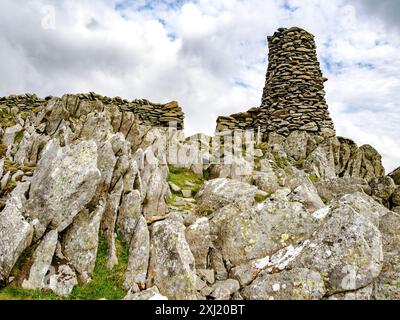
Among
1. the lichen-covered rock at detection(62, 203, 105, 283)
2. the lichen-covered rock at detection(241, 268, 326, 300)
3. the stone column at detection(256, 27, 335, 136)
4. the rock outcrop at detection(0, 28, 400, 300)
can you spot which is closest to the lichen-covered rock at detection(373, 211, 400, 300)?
the rock outcrop at detection(0, 28, 400, 300)

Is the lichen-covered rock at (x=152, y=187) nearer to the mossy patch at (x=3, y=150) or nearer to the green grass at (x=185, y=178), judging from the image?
the green grass at (x=185, y=178)

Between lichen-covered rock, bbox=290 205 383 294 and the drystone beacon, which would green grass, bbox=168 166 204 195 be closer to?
lichen-covered rock, bbox=290 205 383 294

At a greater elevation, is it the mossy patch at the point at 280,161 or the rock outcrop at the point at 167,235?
the mossy patch at the point at 280,161

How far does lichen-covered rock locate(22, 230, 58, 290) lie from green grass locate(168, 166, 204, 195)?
8332mm

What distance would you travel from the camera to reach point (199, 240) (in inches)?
515

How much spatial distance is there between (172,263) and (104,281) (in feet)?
7.47

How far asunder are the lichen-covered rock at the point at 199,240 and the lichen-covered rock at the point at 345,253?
311 centimetres

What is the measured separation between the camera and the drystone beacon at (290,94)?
31375 mm

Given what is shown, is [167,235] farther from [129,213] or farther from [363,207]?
[363,207]

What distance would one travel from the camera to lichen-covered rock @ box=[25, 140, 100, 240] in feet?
39.6

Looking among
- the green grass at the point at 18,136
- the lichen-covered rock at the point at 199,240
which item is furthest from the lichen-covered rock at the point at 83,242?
the green grass at the point at 18,136

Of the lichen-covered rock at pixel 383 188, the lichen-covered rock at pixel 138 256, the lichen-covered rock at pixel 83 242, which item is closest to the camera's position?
the lichen-covered rock at pixel 138 256
